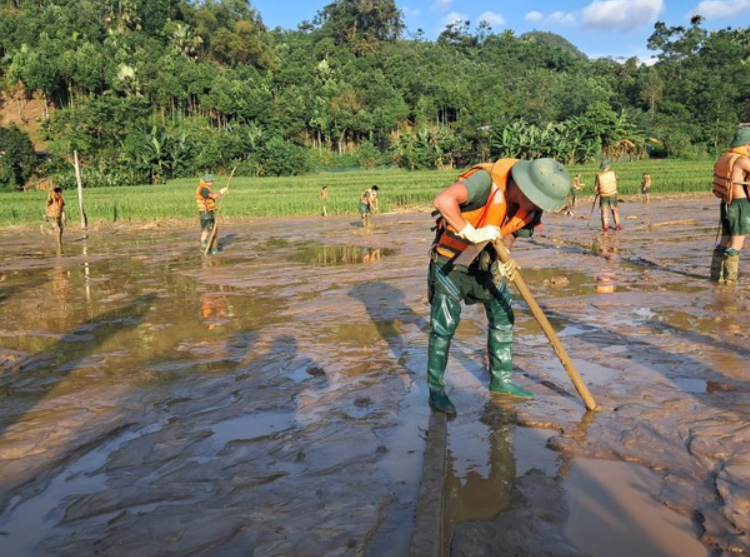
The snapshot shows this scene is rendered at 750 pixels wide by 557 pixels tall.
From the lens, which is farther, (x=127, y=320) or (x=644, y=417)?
(x=127, y=320)

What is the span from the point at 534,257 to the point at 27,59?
53.7 metres

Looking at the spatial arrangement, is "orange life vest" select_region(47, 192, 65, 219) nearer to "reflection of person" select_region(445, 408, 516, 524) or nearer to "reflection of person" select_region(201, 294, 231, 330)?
"reflection of person" select_region(201, 294, 231, 330)

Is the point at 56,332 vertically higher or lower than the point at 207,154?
lower

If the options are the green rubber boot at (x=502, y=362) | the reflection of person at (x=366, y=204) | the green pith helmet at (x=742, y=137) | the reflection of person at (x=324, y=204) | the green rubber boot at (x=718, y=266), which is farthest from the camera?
the reflection of person at (x=324, y=204)

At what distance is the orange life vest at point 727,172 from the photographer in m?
7.12

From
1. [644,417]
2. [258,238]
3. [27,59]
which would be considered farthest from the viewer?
[27,59]

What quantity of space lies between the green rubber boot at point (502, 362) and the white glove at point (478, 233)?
82 cm

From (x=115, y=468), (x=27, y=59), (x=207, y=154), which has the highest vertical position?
(x=27, y=59)

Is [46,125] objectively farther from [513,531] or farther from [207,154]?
[513,531]

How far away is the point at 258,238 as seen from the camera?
17422mm

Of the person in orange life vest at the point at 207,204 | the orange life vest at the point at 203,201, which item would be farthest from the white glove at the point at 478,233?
the orange life vest at the point at 203,201

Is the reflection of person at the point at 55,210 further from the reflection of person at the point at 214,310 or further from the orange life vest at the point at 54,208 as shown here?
the reflection of person at the point at 214,310

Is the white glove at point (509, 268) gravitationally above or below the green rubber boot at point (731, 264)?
above

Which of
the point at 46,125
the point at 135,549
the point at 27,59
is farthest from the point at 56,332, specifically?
the point at 27,59
